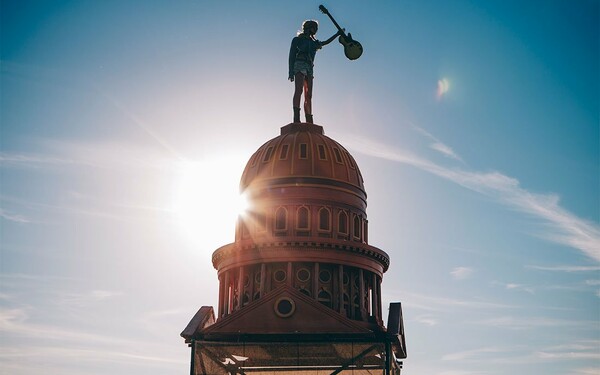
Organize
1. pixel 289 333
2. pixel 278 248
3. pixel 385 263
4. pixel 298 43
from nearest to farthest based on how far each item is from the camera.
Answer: pixel 289 333
pixel 278 248
pixel 385 263
pixel 298 43

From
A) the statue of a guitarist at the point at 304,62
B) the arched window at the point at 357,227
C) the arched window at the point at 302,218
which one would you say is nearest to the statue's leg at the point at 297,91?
the statue of a guitarist at the point at 304,62

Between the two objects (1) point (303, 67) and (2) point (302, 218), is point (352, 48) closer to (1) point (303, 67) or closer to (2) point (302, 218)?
(1) point (303, 67)

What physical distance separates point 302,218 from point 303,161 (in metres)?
4.57

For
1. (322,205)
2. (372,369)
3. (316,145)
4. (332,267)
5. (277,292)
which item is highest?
(316,145)

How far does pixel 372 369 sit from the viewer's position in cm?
4769

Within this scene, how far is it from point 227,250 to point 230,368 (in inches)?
472

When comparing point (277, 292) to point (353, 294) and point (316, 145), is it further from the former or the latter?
point (316, 145)

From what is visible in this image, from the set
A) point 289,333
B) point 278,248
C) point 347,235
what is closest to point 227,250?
point 278,248

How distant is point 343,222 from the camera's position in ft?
198

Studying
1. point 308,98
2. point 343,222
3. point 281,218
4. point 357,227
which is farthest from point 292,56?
point 357,227

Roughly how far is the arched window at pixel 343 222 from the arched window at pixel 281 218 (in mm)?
4195

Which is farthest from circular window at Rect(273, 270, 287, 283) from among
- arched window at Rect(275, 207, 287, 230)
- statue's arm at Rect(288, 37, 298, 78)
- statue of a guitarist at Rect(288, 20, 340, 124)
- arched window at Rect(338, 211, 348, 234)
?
statue's arm at Rect(288, 37, 298, 78)

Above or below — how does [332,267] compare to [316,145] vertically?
below

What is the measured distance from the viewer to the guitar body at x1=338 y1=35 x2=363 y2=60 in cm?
6253
